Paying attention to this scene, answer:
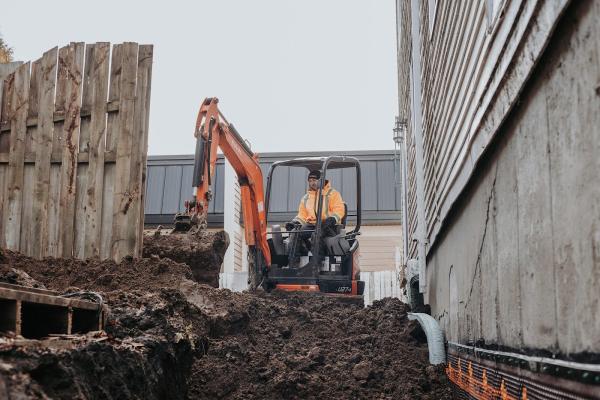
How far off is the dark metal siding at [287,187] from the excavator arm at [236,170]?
863 cm

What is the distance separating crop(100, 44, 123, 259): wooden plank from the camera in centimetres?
744

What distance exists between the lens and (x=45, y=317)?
152 inches

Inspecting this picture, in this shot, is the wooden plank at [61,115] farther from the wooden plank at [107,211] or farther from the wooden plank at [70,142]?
the wooden plank at [107,211]

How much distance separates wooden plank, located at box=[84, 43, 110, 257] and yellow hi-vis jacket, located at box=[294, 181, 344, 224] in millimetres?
4849

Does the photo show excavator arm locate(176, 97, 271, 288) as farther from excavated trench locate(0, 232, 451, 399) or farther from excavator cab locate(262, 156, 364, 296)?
excavated trench locate(0, 232, 451, 399)

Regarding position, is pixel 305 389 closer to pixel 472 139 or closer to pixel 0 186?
pixel 472 139

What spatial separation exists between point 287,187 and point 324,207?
388 inches

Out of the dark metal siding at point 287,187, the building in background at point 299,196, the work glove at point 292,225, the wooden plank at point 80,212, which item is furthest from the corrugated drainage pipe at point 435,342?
the dark metal siding at point 287,187

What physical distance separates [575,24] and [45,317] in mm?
3021

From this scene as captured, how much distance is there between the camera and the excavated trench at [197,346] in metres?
3.54

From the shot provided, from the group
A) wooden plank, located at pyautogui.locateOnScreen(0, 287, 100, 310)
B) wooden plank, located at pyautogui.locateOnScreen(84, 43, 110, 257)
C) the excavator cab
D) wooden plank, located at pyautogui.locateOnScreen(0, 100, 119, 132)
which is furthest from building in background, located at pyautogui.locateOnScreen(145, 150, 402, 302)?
wooden plank, located at pyautogui.locateOnScreen(0, 287, 100, 310)

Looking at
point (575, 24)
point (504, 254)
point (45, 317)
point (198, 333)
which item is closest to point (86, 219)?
point (198, 333)

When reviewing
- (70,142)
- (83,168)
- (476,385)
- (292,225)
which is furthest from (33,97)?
(476,385)

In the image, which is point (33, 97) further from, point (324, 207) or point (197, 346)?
point (324, 207)
